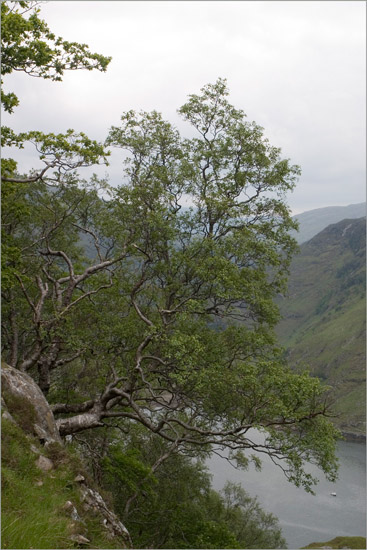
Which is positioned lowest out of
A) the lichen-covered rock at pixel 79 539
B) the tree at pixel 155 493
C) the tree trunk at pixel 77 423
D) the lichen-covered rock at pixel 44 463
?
the tree at pixel 155 493

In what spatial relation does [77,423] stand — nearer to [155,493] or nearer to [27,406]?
[27,406]

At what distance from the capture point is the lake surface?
8569cm

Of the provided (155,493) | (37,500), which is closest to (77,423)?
(37,500)

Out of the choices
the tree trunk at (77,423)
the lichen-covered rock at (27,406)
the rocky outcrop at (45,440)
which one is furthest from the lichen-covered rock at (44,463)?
the tree trunk at (77,423)

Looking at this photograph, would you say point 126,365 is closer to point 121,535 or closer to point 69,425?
point 69,425

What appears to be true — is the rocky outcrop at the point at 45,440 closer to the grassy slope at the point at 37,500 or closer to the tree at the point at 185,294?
the grassy slope at the point at 37,500

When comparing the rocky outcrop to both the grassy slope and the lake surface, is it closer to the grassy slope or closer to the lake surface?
the grassy slope

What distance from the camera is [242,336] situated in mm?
20172

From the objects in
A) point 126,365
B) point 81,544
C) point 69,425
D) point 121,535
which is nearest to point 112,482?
point 126,365

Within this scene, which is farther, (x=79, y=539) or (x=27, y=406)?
(x=27, y=406)

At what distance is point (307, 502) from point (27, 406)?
103680 mm

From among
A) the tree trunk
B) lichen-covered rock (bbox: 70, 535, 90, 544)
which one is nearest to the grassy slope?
lichen-covered rock (bbox: 70, 535, 90, 544)

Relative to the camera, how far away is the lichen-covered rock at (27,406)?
13531 millimetres

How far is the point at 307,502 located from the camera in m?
101
